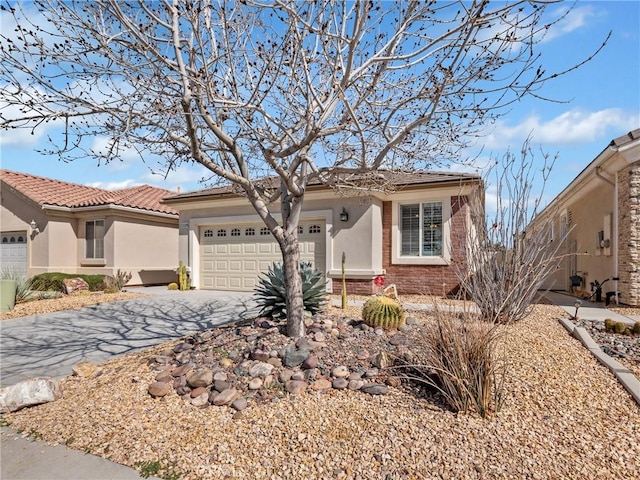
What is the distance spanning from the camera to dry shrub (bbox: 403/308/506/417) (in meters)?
3.57

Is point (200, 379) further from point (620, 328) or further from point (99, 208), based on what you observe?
point (99, 208)

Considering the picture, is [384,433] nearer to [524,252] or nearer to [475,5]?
[475,5]

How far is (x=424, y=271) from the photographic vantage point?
484 inches

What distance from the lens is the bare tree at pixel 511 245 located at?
23.4 ft

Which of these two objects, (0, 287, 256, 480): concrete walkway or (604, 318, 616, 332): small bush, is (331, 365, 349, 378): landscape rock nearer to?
(0, 287, 256, 480): concrete walkway

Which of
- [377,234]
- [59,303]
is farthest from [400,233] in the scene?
[59,303]

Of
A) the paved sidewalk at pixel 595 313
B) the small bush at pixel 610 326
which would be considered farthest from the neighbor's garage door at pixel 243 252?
the small bush at pixel 610 326

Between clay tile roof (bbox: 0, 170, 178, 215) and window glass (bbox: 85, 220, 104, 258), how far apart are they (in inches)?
36.7

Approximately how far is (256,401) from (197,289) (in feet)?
38.4

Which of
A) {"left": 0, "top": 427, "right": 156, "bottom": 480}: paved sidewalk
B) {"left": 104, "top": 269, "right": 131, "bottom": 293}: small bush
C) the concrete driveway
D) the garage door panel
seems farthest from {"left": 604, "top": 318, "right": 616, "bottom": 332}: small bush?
{"left": 104, "top": 269, "right": 131, "bottom": 293}: small bush

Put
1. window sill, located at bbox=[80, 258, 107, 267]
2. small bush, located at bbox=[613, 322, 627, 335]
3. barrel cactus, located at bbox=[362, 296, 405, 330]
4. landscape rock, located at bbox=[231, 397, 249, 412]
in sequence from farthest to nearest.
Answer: window sill, located at bbox=[80, 258, 107, 267] → small bush, located at bbox=[613, 322, 627, 335] → barrel cactus, located at bbox=[362, 296, 405, 330] → landscape rock, located at bbox=[231, 397, 249, 412]

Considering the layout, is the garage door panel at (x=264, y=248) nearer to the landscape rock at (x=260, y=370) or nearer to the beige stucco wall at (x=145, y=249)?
the beige stucco wall at (x=145, y=249)

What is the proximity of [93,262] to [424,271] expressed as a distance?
45.7ft

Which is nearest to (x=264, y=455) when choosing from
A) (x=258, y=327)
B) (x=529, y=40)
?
(x=258, y=327)
